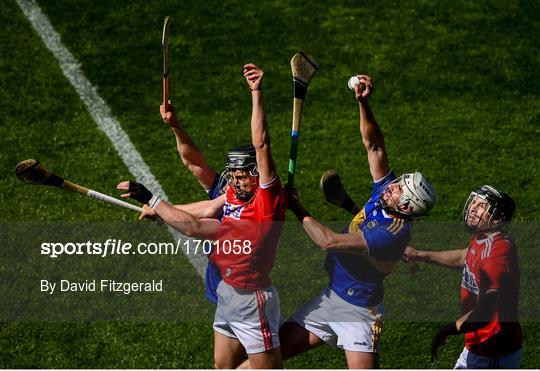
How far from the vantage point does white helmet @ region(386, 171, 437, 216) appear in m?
9.55

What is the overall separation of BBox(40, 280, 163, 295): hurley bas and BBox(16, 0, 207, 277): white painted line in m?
0.58

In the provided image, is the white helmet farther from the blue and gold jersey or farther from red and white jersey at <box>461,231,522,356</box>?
red and white jersey at <box>461,231,522,356</box>

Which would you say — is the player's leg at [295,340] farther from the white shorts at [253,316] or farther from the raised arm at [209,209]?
the raised arm at [209,209]

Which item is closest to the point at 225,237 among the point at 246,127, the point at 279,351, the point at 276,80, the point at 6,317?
the point at 279,351

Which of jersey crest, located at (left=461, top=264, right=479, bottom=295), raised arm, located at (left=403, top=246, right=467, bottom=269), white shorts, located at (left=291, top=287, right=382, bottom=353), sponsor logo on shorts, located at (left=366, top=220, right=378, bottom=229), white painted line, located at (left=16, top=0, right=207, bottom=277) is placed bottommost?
white painted line, located at (left=16, top=0, right=207, bottom=277)

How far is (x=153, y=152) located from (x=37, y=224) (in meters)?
1.97

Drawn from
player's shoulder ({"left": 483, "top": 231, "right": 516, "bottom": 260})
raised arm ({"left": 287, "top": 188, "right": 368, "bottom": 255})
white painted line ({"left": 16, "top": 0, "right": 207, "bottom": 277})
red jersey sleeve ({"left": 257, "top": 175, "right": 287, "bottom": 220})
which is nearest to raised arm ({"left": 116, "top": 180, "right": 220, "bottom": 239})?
red jersey sleeve ({"left": 257, "top": 175, "right": 287, "bottom": 220})

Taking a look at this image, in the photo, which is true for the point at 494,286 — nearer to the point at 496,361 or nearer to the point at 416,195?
the point at 496,361

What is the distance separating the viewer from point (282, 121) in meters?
15.4

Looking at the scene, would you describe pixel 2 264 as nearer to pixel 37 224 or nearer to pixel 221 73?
pixel 37 224

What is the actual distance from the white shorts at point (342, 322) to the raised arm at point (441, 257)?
0.70 metres

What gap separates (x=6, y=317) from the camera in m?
12.0

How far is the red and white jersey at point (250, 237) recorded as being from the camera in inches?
374

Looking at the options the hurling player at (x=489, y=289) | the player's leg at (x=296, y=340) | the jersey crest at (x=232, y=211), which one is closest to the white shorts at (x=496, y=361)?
the hurling player at (x=489, y=289)
